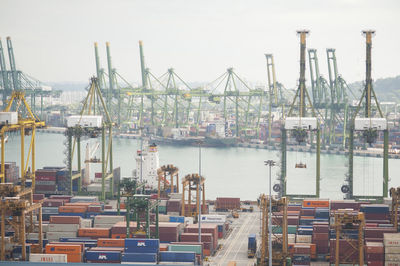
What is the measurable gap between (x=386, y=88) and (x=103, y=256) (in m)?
104

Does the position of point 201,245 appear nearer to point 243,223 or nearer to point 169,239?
point 169,239

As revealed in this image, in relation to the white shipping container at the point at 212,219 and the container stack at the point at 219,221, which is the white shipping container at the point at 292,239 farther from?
the white shipping container at the point at 212,219

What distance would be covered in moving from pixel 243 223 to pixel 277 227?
602 centimetres

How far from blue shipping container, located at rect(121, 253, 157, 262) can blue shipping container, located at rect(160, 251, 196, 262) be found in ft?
1.13

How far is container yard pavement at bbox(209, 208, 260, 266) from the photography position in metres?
22.6

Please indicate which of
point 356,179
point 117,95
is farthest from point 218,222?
point 117,95

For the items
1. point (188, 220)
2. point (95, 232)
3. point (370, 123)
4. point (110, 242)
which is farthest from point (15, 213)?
point (370, 123)

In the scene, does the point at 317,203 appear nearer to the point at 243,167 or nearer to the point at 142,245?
the point at 142,245

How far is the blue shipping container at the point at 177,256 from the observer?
20.2 m

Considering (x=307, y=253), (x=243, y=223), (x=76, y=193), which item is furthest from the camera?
(x=76, y=193)

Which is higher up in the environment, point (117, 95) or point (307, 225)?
point (117, 95)

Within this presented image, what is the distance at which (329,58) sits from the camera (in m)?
61.6

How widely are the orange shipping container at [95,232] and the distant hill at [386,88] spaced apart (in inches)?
3570

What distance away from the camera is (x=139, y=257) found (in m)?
20.0
